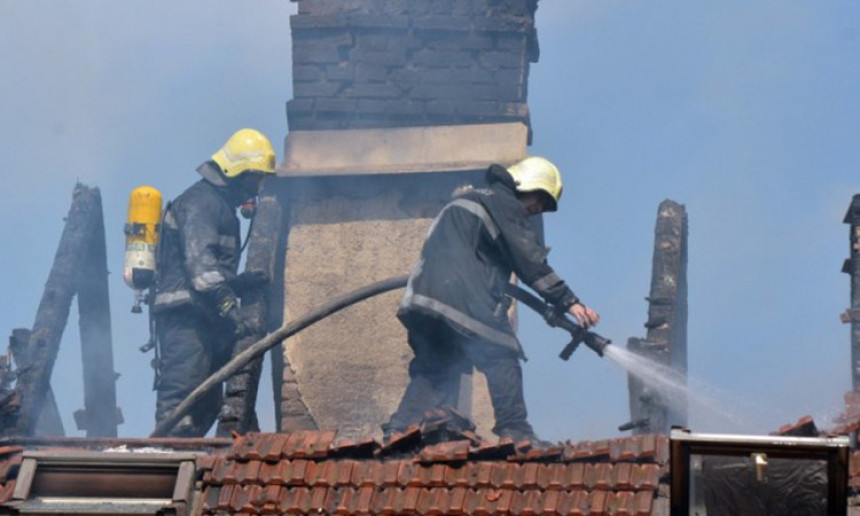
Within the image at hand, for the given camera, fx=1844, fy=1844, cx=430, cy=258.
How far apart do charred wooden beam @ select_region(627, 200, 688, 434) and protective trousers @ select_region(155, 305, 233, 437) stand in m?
2.96

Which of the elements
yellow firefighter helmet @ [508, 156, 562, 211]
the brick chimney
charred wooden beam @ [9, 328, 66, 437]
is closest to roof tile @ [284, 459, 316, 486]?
yellow firefighter helmet @ [508, 156, 562, 211]

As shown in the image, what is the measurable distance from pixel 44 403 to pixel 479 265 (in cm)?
414

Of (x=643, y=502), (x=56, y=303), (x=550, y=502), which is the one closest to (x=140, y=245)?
(x=56, y=303)

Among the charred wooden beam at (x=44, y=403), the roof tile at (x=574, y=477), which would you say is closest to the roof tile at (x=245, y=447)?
the roof tile at (x=574, y=477)

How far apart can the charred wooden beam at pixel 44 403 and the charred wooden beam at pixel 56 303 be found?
5cm

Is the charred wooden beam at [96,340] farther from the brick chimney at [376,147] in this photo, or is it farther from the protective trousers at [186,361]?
the protective trousers at [186,361]

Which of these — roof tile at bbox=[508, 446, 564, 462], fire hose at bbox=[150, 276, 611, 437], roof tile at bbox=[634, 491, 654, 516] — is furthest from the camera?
fire hose at bbox=[150, 276, 611, 437]

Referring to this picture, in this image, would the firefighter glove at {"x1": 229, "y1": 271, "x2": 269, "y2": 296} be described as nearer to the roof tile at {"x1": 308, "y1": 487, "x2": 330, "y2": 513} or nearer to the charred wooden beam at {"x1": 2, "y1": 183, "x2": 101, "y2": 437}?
the charred wooden beam at {"x1": 2, "y1": 183, "x2": 101, "y2": 437}

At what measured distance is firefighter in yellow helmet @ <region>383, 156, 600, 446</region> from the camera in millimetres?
10938

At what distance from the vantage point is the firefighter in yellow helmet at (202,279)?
41.7ft

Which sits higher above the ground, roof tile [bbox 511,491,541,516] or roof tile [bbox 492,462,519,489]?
roof tile [bbox 492,462,519,489]

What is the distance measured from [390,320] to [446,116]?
1.85 metres

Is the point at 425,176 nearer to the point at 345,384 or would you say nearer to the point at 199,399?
the point at 345,384

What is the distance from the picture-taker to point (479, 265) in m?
11.1
